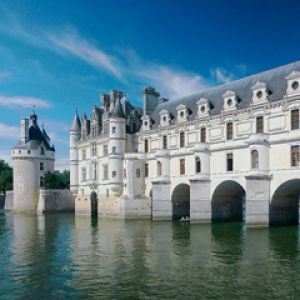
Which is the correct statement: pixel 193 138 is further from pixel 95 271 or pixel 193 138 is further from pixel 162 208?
pixel 95 271

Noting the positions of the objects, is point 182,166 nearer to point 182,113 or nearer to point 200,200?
point 200,200

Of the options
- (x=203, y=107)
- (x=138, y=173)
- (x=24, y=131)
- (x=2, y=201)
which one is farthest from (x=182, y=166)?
(x=2, y=201)

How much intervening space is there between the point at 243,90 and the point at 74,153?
29898mm

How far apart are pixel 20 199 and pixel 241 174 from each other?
39727 mm

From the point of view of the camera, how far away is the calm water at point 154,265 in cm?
1406

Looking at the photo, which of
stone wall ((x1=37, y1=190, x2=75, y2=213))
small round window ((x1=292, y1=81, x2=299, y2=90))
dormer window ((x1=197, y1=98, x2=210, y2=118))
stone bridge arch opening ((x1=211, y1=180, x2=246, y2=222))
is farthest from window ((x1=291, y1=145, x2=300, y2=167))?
stone wall ((x1=37, y1=190, x2=75, y2=213))

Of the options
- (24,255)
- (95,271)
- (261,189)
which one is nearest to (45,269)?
(95,271)

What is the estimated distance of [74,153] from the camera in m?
58.3

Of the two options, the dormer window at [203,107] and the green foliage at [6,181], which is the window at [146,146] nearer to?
the dormer window at [203,107]

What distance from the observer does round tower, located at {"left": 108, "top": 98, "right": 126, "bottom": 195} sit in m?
46.4

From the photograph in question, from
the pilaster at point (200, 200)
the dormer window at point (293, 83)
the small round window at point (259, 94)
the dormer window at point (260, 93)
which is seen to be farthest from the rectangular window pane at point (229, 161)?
the dormer window at point (293, 83)

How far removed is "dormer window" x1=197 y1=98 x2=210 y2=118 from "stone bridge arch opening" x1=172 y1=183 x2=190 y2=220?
7947mm

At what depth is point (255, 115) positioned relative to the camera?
33.9 meters

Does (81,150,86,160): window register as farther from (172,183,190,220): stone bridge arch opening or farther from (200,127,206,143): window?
(200,127,206,143): window
